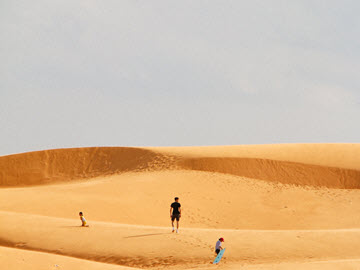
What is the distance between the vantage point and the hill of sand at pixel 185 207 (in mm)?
13547

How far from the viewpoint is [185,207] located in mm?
26875

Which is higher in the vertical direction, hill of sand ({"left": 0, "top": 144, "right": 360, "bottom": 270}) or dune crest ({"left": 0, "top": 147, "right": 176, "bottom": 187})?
dune crest ({"left": 0, "top": 147, "right": 176, "bottom": 187})

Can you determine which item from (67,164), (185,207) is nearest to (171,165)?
(185,207)

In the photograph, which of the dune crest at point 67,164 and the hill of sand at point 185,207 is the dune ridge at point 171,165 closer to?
the dune crest at point 67,164

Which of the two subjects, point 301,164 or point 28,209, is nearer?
point 28,209

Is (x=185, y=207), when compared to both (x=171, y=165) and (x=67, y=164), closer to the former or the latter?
(x=171, y=165)

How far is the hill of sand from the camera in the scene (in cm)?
Result: 1355

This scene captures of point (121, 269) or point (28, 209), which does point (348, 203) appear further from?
point (121, 269)

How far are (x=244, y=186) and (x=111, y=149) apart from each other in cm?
1688

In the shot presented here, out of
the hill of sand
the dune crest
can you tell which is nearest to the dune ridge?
the dune crest

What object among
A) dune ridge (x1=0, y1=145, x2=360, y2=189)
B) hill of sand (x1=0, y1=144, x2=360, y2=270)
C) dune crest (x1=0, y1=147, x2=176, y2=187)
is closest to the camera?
hill of sand (x1=0, y1=144, x2=360, y2=270)

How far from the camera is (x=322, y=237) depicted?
15180mm

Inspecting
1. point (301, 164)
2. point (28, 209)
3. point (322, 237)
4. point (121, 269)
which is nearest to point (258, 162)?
point (301, 164)

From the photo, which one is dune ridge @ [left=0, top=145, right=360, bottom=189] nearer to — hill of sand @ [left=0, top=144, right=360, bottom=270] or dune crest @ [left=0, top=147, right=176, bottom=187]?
dune crest @ [left=0, top=147, right=176, bottom=187]
